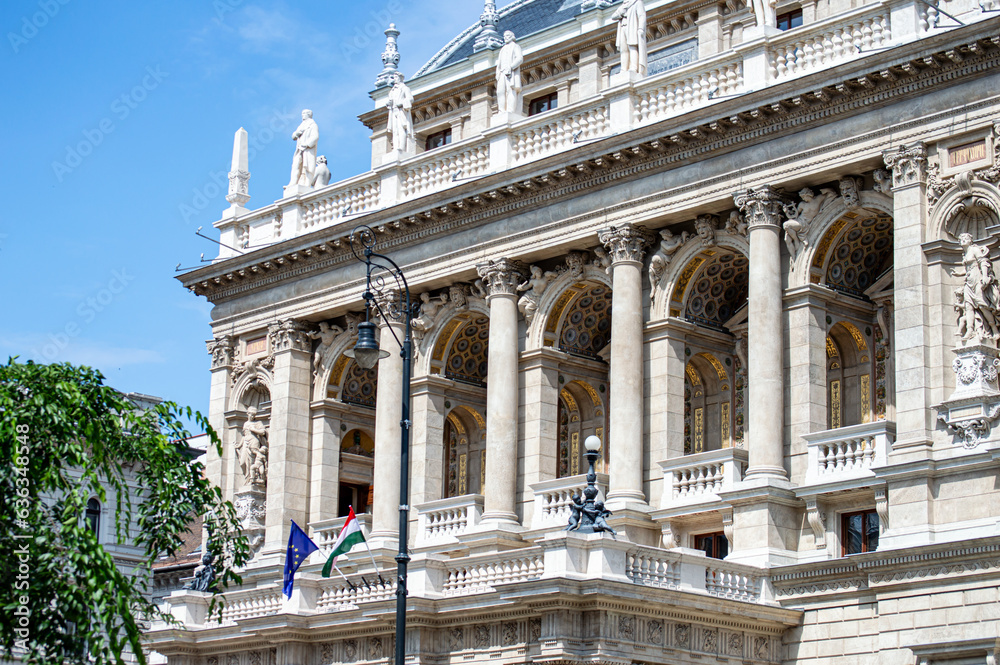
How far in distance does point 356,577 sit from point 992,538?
1434cm

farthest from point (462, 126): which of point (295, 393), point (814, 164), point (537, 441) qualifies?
point (814, 164)

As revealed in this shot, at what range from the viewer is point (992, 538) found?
3098 cm

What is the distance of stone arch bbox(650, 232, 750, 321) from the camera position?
3991 cm

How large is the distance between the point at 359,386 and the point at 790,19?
16.3m

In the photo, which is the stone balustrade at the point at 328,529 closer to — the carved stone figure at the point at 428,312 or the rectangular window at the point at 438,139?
the carved stone figure at the point at 428,312

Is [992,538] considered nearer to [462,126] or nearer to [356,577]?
[356,577]

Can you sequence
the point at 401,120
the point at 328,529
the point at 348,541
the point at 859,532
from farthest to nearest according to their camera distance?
the point at 401,120, the point at 328,529, the point at 348,541, the point at 859,532

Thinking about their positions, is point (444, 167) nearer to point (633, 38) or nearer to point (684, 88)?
point (633, 38)

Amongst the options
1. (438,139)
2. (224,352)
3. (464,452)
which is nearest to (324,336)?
(224,352)

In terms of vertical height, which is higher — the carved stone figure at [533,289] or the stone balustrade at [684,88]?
the stone balustrade at [684,88]

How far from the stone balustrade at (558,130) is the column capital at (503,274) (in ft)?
8.90

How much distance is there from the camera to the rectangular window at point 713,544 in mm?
37781

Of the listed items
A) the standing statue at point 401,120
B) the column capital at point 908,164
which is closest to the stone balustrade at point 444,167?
the standing statue at point 401,120

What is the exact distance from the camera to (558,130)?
42.7 metres
